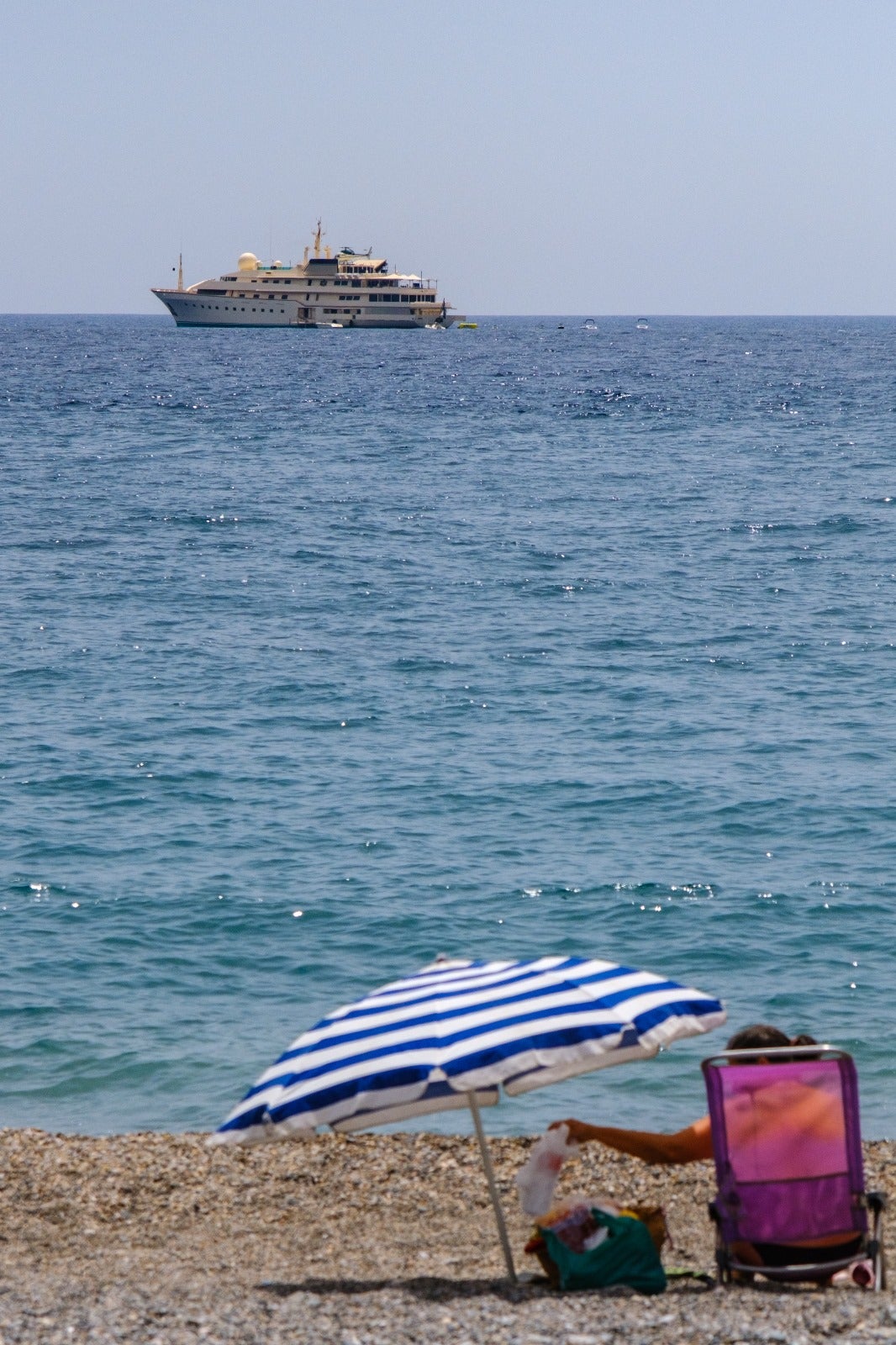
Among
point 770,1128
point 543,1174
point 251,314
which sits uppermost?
point 251,314

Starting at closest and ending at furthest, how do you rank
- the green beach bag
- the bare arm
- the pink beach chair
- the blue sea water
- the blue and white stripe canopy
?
the blue and white stripe canopy
the pink beach chair
the green beach bag
the bare arm
the blue sea water

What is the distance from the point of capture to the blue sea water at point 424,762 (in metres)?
11.4

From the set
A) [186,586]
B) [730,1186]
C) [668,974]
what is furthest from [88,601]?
[730,1186]

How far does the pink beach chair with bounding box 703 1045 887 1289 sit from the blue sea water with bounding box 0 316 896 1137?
348cm

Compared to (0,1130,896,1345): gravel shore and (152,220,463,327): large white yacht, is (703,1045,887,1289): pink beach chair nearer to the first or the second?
(0,1130,896,1345): gravel shore

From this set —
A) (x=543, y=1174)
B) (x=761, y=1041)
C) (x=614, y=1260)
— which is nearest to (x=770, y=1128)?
(x=761, y=1041)

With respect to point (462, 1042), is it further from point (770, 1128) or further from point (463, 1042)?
point (770, 1128)

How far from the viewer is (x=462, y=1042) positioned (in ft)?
18.3

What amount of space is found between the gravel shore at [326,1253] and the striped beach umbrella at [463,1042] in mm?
709

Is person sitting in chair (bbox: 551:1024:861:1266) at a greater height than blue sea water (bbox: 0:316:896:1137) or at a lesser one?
greater

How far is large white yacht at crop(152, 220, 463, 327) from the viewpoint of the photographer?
14200cm

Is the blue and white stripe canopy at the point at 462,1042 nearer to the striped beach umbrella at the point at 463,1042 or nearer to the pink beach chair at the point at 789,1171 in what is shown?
the striped beach umbrella at the point at 463,1042

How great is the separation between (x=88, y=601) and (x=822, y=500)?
812 inches

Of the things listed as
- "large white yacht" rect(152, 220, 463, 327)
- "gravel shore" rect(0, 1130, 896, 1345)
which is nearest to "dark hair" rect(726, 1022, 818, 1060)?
"gravel shore" rect(0, 1130, 896, 1345)
